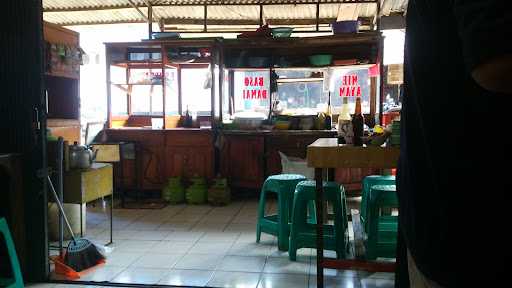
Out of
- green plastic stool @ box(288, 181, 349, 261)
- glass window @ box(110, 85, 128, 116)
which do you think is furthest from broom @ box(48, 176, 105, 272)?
glass window @ box(110, 85, 128, 116)

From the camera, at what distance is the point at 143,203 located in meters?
6.10

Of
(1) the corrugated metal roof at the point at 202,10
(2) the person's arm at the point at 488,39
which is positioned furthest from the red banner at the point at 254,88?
(2) the person's arm at the point at 488,39

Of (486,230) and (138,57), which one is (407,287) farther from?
(138,57)

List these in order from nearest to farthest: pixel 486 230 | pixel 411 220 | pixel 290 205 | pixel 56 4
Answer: pixel 486 230 < pixel 411 220 < pixel 290 205 < pixel 56 4

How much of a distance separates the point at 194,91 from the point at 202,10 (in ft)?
4.93

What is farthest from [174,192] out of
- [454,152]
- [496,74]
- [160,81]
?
[496,74]

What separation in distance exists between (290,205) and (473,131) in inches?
123

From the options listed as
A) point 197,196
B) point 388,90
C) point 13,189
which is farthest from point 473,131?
point 388,90

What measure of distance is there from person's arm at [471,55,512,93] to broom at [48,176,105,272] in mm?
3180

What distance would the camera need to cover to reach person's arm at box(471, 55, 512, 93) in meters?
0.69

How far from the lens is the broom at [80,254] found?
11.1 ft

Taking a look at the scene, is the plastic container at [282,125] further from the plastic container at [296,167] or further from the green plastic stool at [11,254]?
the green plastic stool at [11,254]

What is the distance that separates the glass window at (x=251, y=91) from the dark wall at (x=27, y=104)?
14.5 ft

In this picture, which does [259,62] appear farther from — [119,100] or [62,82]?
[62,82]
